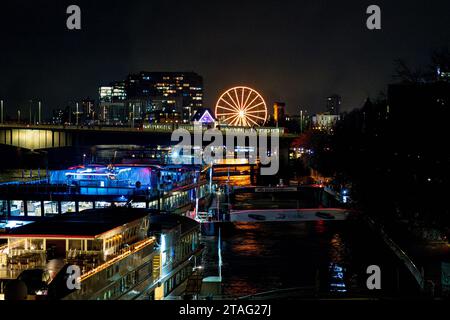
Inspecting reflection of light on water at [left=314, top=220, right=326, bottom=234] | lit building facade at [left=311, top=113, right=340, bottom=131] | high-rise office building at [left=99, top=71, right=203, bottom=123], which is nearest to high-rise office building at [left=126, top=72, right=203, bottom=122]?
high-rise office building at [left=99, top=71, right=203, bottom=123]

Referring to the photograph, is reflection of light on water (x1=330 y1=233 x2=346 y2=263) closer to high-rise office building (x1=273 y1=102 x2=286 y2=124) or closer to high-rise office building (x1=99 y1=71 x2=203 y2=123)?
high-rise office building (x1=273 y1=102 x2=286 y2=124)

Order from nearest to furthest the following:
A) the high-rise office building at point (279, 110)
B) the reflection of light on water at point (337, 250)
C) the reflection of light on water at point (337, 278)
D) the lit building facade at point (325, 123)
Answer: the reflection of light on water at point (337, 278), the reflection of light on water at point (337, 250), the lit building facade at point (325, 123), the high-rise office building at point (279, 110)

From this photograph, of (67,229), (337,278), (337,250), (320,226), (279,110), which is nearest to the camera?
(67,229)

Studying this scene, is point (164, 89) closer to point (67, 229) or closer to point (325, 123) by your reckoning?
point (325, 123)

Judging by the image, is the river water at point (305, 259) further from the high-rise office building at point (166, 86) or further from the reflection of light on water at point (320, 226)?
the high-rise office building at point (166, 86)

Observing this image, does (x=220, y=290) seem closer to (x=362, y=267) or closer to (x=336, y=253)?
(x=362, y=267)

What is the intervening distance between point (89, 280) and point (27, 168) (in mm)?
47300

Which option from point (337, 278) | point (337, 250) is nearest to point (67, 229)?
point (337, 278)

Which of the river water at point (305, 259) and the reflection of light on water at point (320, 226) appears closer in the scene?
the river water at point (305, 259)

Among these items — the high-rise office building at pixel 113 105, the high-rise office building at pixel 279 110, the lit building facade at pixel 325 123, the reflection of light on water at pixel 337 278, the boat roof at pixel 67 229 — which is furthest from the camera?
the high-rise office building at pixel 113 105

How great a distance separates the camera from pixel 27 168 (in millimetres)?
53406

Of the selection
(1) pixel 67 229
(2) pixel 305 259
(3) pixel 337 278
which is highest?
(1) pixel 67 229

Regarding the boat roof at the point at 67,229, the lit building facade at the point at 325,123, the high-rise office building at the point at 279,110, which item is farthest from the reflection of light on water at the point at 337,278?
the high-rise office building at the point at 279,110

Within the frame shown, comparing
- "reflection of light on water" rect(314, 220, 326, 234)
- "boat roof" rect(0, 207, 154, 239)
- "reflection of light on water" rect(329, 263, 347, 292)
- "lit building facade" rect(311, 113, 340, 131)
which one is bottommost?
"reflection of light on water" rect(314, 220, 326, 234)
